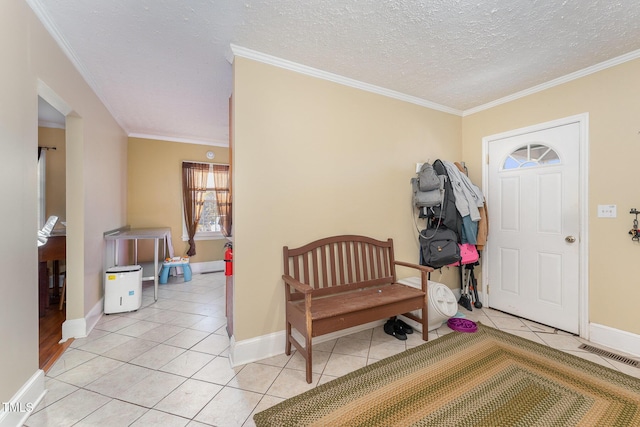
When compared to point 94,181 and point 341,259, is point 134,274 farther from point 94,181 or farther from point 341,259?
point 341,259

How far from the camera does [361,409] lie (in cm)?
160

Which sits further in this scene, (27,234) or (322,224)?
(322,224)

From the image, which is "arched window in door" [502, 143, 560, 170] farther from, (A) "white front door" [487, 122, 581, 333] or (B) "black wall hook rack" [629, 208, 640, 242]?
(B) "black wall hook rack" [629, 208, 640, 242]

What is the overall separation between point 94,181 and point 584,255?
4.99m

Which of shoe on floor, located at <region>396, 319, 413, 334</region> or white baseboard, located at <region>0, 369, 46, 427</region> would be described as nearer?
white baseboard, located at <region>0, 369, 46, 427</region>

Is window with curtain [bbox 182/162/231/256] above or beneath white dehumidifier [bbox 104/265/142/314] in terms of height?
above

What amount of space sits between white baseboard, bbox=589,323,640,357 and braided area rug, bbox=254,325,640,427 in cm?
52

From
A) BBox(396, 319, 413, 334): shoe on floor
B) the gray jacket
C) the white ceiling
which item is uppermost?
the white ceiling

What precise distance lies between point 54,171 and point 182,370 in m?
3.81

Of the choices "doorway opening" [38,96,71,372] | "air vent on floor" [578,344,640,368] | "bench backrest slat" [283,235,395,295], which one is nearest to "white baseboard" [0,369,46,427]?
"doorway opening" [38,96,71,372]

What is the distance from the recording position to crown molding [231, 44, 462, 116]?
7.13 ft

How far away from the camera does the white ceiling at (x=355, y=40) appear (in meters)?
1.71

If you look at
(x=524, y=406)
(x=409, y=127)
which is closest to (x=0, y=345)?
(x=524, y=406)

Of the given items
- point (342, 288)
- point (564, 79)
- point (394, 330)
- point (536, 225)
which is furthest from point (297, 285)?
point (564, 79)
